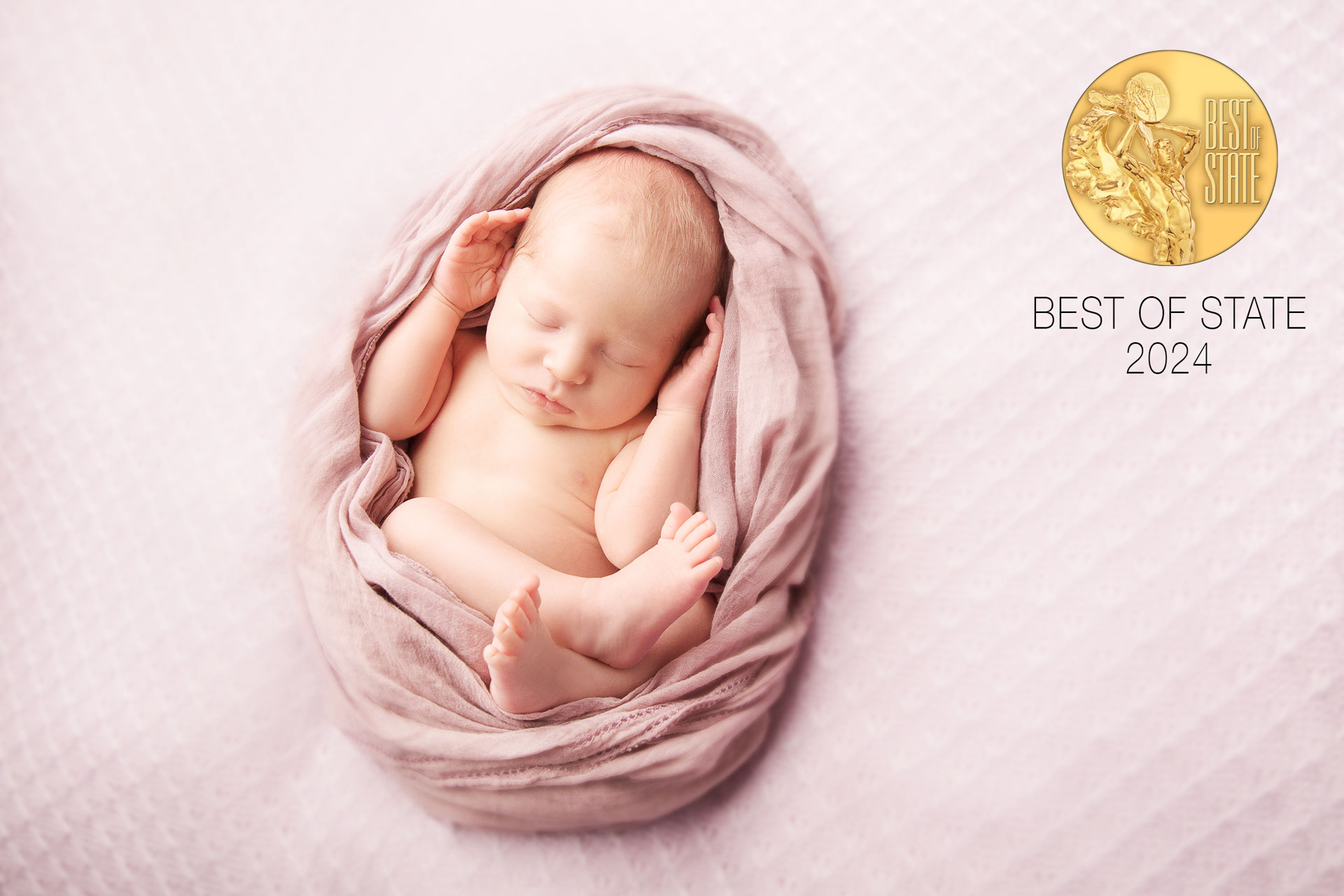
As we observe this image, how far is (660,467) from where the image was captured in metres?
1.03

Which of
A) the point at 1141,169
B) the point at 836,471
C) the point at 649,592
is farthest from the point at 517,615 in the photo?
the point at 1141,169

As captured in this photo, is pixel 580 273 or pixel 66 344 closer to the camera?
pixel 580 273

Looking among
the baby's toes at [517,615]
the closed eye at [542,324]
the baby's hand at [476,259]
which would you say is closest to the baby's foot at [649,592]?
the baby's toes at [517,615]

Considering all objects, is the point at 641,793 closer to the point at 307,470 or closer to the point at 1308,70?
the point at 307,470

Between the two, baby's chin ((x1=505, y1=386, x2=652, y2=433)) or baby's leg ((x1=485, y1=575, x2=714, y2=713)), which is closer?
baby's leg ((x1=485, y1=575, x2=714, y2=713))

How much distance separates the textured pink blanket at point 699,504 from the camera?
96cm

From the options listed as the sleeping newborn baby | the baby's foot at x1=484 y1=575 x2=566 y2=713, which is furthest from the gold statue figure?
the baby's foot at x1=484 y1=575 x2=566 y2=713

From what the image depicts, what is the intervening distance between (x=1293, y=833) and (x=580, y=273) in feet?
3.33

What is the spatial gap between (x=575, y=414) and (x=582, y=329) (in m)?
0.11

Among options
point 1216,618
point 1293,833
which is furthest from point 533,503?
point 1293,833

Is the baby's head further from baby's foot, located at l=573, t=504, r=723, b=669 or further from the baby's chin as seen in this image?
baby's foot, located at l=573, t=504, r=723, b=669

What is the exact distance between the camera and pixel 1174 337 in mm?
1125

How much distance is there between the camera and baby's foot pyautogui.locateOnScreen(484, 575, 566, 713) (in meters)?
0.82

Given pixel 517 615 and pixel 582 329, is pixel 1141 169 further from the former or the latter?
pixel 517 615
